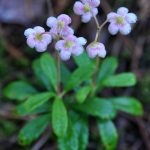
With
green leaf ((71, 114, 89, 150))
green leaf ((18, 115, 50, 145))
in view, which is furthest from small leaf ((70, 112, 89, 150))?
green leaf ((18, 115, 50, 145))

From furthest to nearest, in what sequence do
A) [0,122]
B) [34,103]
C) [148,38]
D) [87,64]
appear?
[148,38] → [0,122] → [87,64] → [34,103]

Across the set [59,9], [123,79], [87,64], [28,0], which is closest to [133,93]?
[123,79]

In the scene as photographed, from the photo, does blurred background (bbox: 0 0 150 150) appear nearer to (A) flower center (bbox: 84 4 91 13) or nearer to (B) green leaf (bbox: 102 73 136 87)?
(B) green leaf (bbox: 102 73 136 87)

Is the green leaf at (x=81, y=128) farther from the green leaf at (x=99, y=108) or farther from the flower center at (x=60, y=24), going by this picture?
the flower center at (x=60, y=24)

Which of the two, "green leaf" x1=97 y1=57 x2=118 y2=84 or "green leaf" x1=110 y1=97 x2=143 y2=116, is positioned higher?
"green leaf" x1=97 y1=57 x2=118 y2=84

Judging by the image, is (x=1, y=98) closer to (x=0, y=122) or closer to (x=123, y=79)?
(x=0, y=122)

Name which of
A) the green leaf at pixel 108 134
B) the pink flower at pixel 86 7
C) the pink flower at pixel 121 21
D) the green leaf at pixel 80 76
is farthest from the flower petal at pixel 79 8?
the green leaf at pixel 108 134

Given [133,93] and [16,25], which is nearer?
[133,93]
